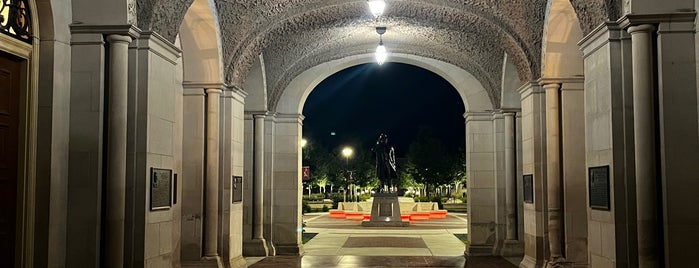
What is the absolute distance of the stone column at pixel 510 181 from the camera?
17.5 metres

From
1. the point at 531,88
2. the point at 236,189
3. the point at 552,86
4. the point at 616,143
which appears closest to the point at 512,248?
the point at 531,88

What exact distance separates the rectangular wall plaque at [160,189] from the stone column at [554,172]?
6.77 meters

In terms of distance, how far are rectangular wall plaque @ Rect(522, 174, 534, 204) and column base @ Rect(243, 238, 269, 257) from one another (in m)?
7.00

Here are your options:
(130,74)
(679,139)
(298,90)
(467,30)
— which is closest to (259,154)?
(298,90)

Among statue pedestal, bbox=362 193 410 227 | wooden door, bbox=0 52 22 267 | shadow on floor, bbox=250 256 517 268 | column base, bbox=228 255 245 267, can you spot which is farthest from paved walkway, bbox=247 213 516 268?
wooden door, bbox=0 52 22 267

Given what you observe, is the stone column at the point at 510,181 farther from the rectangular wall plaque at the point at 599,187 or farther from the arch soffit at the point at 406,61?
the rectangular wall plaque at the point at 599,187

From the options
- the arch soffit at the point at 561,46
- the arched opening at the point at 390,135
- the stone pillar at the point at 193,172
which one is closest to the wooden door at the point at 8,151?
the stone pillar at the point at 193,172

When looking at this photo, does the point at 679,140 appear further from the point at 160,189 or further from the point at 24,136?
the point at 24,136

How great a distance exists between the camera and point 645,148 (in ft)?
26.0

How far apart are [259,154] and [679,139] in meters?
12.0

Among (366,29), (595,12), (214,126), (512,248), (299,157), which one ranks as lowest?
(512,248)

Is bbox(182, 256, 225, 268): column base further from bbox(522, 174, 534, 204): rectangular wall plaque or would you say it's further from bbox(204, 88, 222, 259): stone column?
bbox(522, 174, 534, 204): rectangular wall plaque

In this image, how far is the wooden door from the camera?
289 inches

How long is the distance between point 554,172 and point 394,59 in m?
8.56
